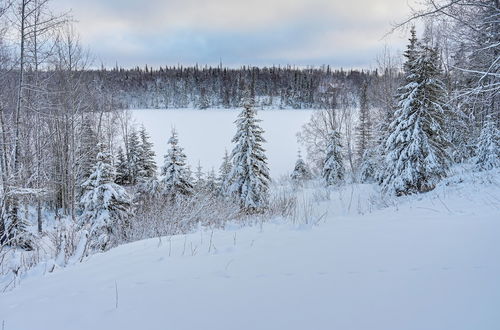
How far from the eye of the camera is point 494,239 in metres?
3.24

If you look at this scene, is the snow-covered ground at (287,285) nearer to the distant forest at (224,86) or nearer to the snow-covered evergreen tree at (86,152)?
the snow-covered evergreen tree at (86,152)

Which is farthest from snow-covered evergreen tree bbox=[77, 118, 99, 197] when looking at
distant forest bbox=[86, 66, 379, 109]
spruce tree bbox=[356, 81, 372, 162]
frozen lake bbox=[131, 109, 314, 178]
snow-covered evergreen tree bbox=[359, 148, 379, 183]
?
distant forest bbox=[86, 66, 379, 109]

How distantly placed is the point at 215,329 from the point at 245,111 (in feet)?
44.7

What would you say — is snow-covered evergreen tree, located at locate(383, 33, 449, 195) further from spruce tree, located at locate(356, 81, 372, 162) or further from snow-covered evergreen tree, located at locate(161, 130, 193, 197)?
spruce tree, located at locate(356, 81, 372, 162)

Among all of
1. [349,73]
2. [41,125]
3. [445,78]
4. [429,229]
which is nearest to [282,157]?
[445,78]

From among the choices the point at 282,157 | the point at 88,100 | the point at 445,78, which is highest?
the point at 445,78

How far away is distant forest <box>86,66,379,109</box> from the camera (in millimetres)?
88250

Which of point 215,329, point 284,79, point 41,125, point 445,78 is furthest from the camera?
point 284,79

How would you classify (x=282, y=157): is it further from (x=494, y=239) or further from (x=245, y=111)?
(x=494, y=239)

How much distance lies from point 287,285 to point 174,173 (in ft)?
45.4

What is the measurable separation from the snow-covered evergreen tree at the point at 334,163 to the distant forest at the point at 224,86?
63.8 m

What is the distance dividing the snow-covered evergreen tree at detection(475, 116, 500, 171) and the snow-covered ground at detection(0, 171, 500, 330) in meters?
10.4

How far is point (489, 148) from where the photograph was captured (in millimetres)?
12086

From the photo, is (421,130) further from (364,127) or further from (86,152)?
(86,152)
